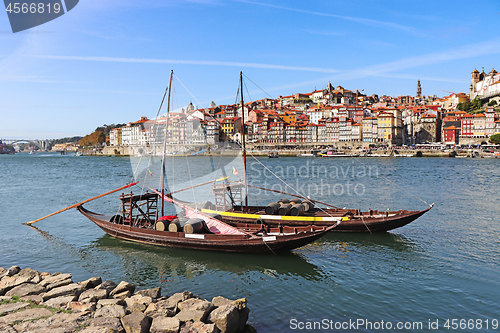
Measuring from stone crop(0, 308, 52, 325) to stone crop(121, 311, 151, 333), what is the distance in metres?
1.75

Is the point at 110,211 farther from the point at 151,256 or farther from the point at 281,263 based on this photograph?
the point at 281,263

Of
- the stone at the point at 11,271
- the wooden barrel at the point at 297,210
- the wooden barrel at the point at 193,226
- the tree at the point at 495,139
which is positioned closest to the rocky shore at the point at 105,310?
the stone at the point at 11,271

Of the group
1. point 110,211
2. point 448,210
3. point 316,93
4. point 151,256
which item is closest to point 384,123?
point 316,93

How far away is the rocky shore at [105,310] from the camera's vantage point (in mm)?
6789

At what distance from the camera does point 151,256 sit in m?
13.5

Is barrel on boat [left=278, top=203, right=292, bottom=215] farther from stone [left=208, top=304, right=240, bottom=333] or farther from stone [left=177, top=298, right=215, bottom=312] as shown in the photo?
stone [left=208, top=304, right=240, bottom=333]

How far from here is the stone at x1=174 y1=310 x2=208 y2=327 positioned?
7129mm

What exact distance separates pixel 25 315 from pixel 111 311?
5.34 ft

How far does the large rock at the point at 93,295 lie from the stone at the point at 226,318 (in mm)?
2635

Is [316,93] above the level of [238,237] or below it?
above

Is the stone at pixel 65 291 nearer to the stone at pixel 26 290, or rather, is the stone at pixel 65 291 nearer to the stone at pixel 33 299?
the stone at pixel 33 299

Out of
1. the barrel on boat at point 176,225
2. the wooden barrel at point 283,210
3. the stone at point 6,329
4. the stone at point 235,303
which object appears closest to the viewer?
the stone at point 6,329

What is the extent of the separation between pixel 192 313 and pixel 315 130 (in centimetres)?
11111

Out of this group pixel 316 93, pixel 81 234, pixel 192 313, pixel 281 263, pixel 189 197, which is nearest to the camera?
pixel 192 313
